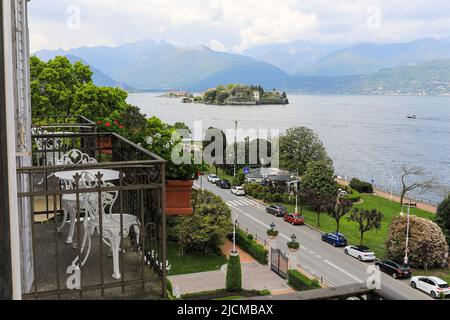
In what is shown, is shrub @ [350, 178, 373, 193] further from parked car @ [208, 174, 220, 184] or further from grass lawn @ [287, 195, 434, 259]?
→ parked car @ [208, 174, 220, 184]

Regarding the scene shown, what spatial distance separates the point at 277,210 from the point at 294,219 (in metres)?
2.56

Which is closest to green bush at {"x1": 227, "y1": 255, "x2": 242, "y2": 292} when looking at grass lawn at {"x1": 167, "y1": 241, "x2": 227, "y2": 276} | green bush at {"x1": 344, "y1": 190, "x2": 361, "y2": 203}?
grass lawn at {"x1": 167, "y1": 241, "x2": 227, "y2": 276}

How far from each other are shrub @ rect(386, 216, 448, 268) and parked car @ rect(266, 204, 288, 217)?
10846 mm

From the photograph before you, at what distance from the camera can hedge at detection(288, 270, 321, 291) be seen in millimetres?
21080

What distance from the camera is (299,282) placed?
21781 mm

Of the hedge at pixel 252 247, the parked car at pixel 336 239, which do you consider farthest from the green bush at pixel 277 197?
the hedge at pixel 252 247

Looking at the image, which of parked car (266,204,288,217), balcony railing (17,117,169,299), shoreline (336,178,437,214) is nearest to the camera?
balcony railing (17,117,169,299)

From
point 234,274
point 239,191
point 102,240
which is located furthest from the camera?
point 239,191

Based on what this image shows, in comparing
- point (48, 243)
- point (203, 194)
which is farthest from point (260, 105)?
point (48, 243)

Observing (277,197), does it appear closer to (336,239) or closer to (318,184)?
(318,184)

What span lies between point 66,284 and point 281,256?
21285 millimetres

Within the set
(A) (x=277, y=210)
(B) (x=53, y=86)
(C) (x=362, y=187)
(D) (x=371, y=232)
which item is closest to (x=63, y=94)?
(B) (x=53, y=86)

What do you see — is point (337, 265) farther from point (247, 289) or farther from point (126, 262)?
point (126, 262)

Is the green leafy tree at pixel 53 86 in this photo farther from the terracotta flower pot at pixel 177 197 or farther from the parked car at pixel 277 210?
the terracotta flower pot at pixel 177 197
